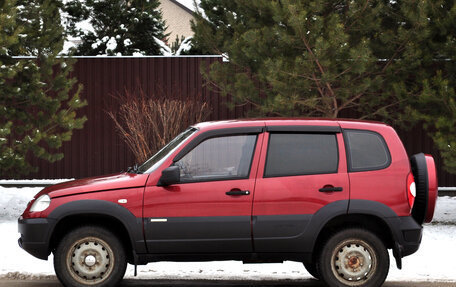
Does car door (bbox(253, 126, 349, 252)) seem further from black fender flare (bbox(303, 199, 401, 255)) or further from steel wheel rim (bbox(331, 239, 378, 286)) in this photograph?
steel wheel rim (bbox(331, 239, 378, 286))

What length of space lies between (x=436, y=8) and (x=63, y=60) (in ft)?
21.9

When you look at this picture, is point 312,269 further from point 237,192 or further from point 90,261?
point 90,261

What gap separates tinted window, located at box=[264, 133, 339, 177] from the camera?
24.8 feet

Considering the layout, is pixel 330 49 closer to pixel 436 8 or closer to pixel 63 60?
pixel 436 8

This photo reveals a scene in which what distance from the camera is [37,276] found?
28.6ft

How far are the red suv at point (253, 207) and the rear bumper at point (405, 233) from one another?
10 mm

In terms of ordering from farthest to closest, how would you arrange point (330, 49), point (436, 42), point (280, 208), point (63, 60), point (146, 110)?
point (146, 110) < point (63, 60) < point (436, 42) < point (330, 49) < point (280, 208)

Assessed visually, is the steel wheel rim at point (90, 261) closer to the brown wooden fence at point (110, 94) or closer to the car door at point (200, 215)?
the car door at point (200, 215)

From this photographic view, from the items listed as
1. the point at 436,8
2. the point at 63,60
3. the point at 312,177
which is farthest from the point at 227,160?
the point at 63,60

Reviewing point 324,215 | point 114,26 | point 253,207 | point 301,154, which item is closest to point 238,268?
point 253,207

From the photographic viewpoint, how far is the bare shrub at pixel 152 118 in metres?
14.9

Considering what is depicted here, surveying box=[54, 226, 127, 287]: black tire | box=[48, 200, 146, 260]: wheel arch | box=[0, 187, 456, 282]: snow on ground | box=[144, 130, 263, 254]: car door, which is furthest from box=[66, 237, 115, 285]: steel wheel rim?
box=[0, 187, 456, 282]: snow on ground

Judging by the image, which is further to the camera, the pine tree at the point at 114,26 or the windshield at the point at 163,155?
the pine tree at the point at 114,26

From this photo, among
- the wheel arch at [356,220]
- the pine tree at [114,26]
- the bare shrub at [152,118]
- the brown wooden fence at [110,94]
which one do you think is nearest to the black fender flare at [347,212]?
the wheel arch at [356,220]
